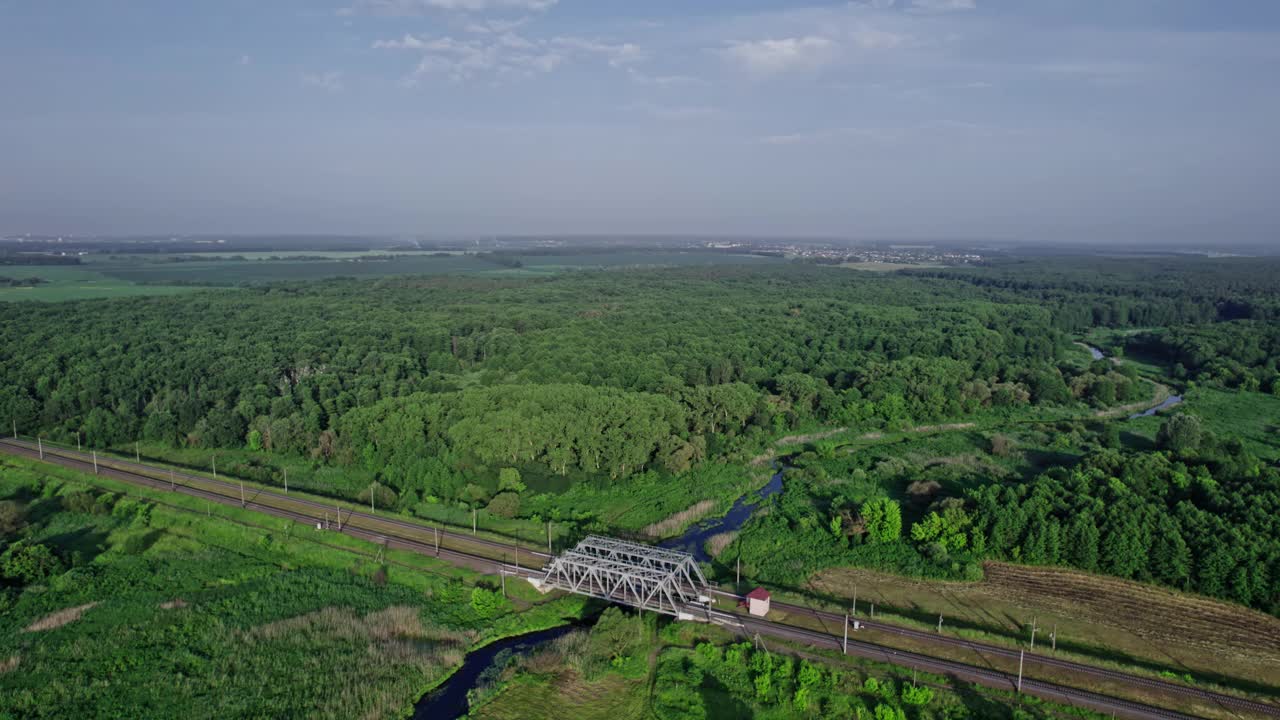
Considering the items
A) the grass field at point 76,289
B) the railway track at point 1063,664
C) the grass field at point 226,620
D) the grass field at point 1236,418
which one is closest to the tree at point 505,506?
the grass field at point 226,620

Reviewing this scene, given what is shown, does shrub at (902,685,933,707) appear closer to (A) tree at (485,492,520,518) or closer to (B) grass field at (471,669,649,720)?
(B) grass field at (471,669,649,720)

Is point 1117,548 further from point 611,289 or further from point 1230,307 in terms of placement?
point 1230,307

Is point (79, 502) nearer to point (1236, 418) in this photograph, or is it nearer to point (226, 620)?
point (226, 620)

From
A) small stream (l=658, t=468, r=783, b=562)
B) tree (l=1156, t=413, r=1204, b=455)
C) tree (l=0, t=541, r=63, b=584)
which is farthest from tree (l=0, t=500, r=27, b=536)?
tree (l=1156, t=413, r=1204, b=455)

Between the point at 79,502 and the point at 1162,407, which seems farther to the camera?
the point at 1162,407

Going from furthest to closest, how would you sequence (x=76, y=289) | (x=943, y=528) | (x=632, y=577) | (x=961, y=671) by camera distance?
(x=76, y=289) → (x=943, y=528) → (x=632, y=577) → (x=961, y=671)

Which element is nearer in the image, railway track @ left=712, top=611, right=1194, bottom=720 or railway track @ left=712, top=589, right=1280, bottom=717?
railway track @ left=712, top=611, right=1194, bottom=720

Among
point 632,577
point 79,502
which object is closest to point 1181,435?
point 632,577
